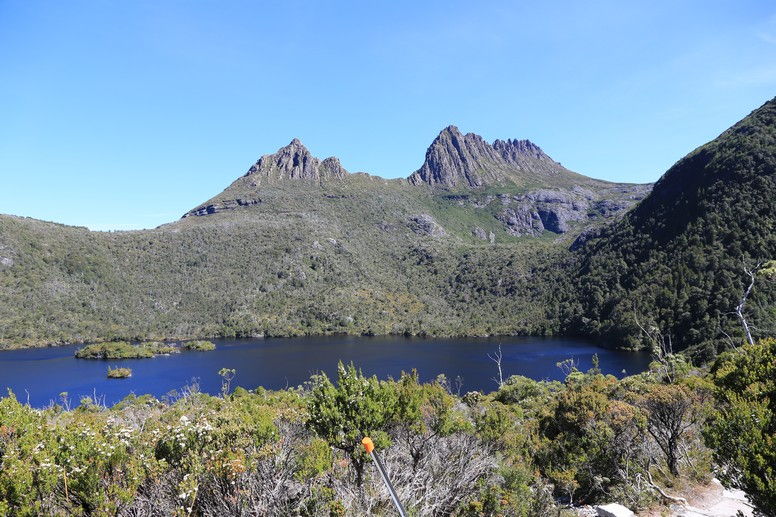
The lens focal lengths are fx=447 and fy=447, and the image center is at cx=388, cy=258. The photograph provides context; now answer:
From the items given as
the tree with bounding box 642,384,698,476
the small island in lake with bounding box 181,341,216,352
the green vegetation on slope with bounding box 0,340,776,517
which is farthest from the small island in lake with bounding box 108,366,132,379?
the tree with bounding box 642,384,698,476

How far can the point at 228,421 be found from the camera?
11.4 metres

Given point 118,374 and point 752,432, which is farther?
point 118,374

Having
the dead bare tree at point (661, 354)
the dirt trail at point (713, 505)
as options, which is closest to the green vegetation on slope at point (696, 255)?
the dead bare tree at point (661, 354)

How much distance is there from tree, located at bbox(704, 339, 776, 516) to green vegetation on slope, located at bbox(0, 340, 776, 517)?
0.12 feet

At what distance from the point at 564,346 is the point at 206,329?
12485 centimetres

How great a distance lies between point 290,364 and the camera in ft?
360

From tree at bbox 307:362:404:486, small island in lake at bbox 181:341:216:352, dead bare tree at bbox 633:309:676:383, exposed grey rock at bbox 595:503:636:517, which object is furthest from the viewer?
small island in lake at bbox 181:341:216:352

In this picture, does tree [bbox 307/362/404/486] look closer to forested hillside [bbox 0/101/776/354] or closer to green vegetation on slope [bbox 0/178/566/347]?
forested hillside [bbox 0/101/776/354]

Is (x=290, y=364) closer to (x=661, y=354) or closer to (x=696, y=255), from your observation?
(x=661, y=354)

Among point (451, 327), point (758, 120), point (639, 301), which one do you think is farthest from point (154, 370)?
point (758, 120)

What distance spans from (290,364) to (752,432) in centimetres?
10781

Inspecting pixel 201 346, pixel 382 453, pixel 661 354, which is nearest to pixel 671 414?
pixel 382 453

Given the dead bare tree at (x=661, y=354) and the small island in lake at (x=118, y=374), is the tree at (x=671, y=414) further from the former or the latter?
the small island in lake at (x=118, y=374)

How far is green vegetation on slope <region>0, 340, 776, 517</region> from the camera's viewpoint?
364 inches
